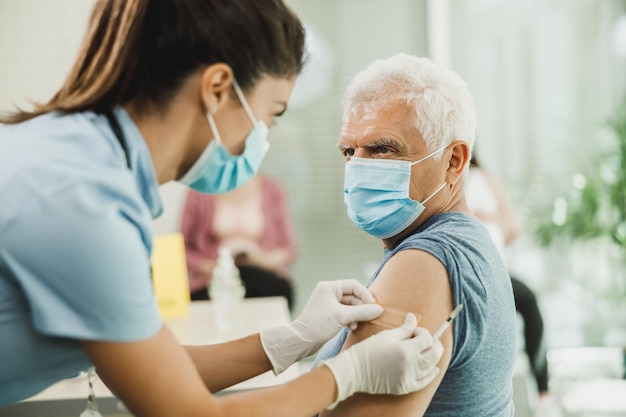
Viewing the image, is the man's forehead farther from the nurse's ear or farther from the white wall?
the white wall

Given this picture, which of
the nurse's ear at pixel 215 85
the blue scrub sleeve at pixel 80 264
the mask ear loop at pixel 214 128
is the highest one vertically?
the nurse's ear at pixel 215 85

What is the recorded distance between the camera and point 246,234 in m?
3.72

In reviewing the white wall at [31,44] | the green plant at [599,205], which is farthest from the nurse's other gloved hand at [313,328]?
the white wall at [31,44]

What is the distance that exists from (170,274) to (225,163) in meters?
1.48

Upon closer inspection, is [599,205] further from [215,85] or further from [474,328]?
[215,85]

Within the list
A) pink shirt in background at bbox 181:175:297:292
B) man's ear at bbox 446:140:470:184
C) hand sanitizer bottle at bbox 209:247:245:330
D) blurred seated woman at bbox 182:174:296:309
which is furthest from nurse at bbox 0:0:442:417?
pink shirt in background at bbox 181:175:297:292

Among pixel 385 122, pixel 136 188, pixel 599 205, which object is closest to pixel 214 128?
pixel 136 188

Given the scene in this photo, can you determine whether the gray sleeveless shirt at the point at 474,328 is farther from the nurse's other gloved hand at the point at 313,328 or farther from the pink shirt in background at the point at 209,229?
the pink shirt in background at the point at 209,229

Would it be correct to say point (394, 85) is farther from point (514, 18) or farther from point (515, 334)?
point (514, 18)

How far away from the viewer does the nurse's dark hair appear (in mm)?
929

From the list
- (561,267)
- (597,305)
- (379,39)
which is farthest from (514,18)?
(597,305)

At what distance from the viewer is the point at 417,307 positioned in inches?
43.2

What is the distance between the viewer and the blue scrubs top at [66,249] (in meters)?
0.79

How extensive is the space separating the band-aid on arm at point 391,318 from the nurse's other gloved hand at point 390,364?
0.04 m
